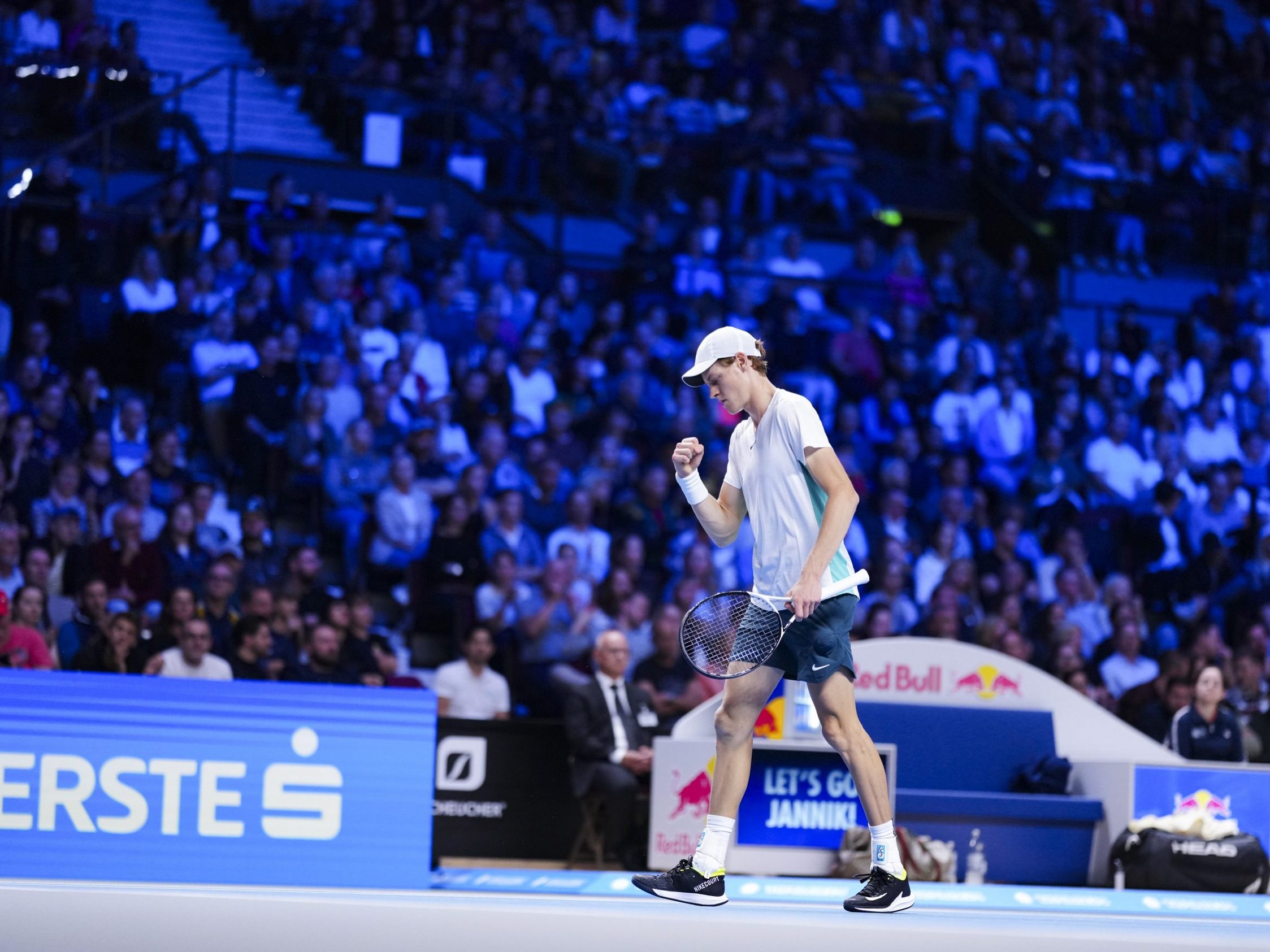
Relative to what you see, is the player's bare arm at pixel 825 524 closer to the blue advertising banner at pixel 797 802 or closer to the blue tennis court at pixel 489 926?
the blue tennis court at pixel 489 926

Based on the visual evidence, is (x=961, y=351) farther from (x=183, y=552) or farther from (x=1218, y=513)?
(x=183, y=552)

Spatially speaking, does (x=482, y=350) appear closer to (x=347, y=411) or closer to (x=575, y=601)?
(x=347, y=411)

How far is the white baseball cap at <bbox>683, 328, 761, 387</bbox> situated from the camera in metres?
5.19

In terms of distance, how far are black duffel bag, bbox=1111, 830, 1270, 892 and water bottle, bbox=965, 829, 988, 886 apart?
83cm

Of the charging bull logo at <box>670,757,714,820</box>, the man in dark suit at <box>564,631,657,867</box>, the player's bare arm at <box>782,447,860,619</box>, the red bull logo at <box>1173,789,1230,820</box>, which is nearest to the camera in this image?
the player's bare arm at <box>782,447,860,619</box>

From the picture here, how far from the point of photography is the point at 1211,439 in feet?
44.3

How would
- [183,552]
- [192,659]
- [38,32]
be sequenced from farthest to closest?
[38,32], [183,552], [192,659]

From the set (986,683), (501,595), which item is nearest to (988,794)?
(986,683)

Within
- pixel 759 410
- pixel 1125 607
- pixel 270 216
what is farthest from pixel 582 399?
pixel 759 410

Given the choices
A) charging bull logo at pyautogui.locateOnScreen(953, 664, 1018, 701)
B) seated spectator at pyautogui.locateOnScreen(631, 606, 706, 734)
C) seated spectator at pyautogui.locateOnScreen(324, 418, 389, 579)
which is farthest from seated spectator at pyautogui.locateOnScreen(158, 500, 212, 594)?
charging bull logo at pyautogui.locateOnScreen(953, 664, 1018, 701)

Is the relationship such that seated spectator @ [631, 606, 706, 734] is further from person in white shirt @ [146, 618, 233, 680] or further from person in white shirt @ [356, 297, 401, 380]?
person in white shirt @ [356, 297, 401, 380]

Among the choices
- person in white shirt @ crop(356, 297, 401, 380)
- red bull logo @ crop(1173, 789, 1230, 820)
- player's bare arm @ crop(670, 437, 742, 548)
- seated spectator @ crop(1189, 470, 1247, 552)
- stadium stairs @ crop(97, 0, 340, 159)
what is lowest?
red bull logo @ crop(1173, 789, 1230, 820)

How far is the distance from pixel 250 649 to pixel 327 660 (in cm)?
50

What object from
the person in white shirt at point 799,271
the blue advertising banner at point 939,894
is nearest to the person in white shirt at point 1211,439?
the person in white shirt at point 799,271
